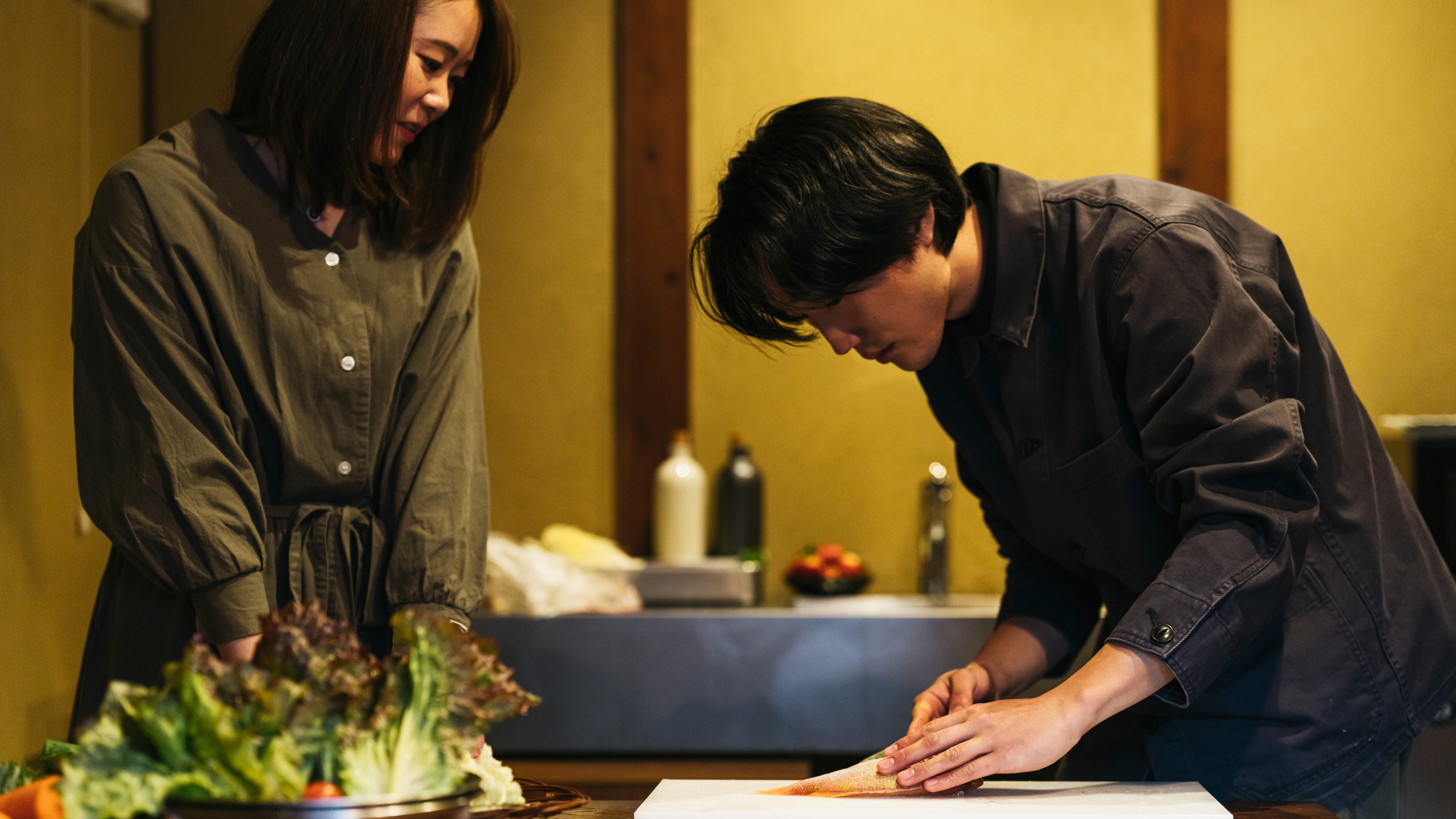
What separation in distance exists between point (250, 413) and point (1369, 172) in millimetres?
2827

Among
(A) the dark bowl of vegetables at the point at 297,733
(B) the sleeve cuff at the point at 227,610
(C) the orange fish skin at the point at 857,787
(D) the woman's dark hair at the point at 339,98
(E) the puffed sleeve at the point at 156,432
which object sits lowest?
(C) the orange fish skin at the point at 857,787

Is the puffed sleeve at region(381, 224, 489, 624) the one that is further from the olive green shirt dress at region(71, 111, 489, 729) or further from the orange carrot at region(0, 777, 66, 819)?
the orange carrot at region(0, 777, 66, 819)

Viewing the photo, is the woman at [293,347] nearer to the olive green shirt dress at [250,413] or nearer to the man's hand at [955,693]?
the olive green shirt dress at [250,413]

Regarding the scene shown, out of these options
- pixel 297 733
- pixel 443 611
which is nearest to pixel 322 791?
pixel 297 733

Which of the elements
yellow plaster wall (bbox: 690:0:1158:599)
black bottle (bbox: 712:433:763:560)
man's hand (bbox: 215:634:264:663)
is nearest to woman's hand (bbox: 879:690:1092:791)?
man's hand (bbox: 215:634:264:663)

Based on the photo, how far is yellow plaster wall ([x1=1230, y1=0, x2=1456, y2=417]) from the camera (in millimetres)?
3076

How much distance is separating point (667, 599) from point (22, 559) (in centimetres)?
126

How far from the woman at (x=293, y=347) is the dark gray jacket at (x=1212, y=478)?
622 mm

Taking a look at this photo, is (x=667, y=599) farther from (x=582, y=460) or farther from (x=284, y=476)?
(x=284, y=476)

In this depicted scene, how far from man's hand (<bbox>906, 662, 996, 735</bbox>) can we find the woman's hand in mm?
224

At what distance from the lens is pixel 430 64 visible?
4.59 ft

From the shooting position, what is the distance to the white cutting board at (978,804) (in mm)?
1020

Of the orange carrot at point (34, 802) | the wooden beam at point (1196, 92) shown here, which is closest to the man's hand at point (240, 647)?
the orange carrot at point (34, 802)

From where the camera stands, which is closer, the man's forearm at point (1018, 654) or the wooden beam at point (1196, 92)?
the man's forearm at point (1018, 654)
